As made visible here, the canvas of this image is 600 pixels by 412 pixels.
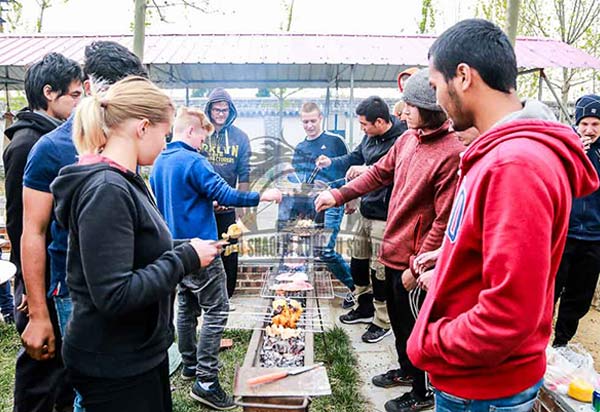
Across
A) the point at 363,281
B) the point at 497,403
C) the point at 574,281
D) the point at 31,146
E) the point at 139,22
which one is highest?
the point at 139,22

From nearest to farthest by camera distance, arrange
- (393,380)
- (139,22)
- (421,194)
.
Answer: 1. (421,194)
2. (393,380)
3. (139,22)

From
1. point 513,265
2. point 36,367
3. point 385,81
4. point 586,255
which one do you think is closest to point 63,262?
point 36,367

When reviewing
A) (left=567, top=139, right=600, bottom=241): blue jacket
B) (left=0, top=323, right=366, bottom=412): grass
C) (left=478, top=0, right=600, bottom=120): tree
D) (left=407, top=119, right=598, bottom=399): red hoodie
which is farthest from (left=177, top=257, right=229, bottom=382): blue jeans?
(left=478, top=0, right=600, bottom=120): tree

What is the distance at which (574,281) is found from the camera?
3801mm

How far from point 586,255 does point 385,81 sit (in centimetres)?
736

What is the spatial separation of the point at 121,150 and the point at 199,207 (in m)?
1.50

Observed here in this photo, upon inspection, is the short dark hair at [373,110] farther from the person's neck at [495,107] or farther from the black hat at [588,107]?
the person's neck at [495,107]

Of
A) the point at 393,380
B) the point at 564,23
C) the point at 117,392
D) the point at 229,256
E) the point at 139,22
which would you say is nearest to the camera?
the point at 117,392

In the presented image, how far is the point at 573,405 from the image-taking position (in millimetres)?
2180

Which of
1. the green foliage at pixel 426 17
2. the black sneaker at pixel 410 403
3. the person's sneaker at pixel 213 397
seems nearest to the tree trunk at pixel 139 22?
the person's sneaker at pixel 213 397

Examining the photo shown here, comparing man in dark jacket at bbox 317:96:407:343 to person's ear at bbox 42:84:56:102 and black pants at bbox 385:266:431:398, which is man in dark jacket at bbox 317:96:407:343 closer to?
black pants at bbox 385:266:431:398

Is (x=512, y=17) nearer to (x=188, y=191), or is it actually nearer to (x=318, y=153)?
(x=318, y=153)

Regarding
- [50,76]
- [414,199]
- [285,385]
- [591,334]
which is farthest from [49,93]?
[591,334]

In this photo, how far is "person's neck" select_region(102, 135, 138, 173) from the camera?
5.14 feet
